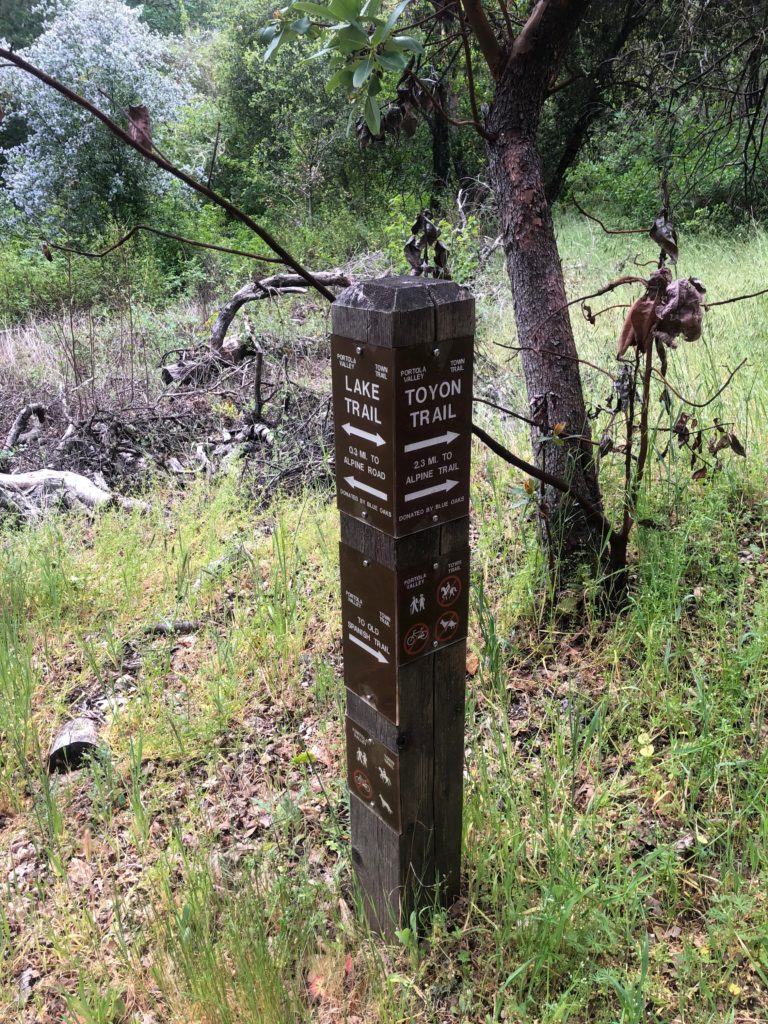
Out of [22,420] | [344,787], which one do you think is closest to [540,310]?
[344,787]

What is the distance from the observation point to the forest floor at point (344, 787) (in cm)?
163

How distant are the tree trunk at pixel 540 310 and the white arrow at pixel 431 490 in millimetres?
1243

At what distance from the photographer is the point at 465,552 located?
1600mm

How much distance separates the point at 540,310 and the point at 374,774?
6.11 ft

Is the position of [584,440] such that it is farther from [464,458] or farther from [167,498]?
[167,498]

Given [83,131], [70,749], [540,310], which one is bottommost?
[70,749]

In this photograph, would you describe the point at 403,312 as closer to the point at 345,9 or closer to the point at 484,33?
the point at 345,9

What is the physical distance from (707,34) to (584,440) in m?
3.55

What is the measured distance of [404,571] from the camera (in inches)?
58.7

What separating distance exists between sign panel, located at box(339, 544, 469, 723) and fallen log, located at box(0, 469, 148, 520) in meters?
2.90

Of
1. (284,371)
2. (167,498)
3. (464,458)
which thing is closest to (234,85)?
(284,371)

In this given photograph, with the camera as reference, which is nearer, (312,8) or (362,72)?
(312,8)

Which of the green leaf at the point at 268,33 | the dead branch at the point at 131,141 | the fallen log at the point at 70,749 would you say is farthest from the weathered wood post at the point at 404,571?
the fallen log at the point at 70,749

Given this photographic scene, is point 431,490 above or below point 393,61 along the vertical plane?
below
